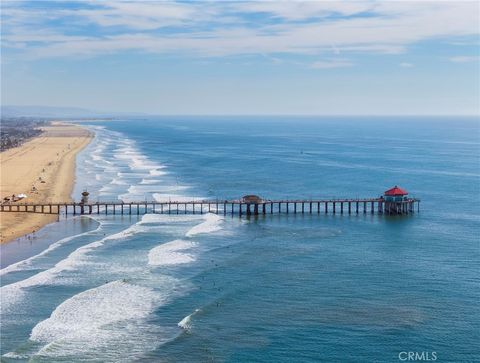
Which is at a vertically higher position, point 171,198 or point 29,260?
point 171,198

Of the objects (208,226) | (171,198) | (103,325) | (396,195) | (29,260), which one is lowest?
(103,325)

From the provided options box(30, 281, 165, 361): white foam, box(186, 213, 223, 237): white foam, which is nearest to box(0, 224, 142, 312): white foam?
box(30, 281, 165, 361): white foam

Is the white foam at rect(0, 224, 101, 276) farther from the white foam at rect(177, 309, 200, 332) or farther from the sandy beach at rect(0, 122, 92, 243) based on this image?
the white foam at rect(177, 309, 200, 332)

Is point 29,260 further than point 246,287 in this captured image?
Yes

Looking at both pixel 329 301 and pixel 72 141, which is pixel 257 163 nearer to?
pixel 72 141

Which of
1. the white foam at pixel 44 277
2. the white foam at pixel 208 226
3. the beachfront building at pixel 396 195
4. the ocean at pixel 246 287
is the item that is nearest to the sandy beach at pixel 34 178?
the ocean at pixel 246 287

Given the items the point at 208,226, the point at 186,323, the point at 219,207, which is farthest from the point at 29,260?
the point at 219,207

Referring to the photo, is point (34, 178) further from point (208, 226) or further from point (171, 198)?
point (208, 226)
